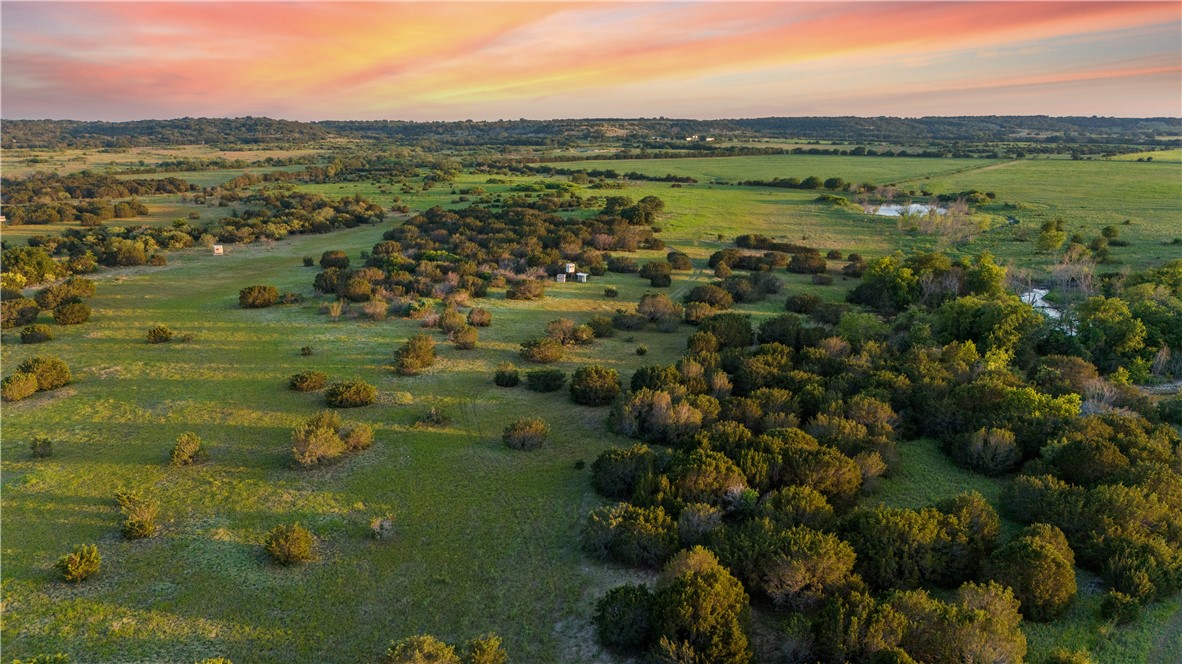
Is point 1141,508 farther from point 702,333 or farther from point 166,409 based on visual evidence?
point 166,409

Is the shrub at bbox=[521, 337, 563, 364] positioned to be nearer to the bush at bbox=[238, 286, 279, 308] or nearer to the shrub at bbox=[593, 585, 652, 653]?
the shrub at bbox=[593, 585, 652, 653]

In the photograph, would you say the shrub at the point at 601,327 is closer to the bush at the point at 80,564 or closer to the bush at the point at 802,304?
the bush at the point at 802,304

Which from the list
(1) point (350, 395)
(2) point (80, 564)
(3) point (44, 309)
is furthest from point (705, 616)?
(3) point (44, 309)

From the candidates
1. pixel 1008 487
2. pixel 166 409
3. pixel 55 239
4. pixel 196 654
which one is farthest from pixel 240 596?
pixel 55 239

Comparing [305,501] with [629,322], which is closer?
[305,501]

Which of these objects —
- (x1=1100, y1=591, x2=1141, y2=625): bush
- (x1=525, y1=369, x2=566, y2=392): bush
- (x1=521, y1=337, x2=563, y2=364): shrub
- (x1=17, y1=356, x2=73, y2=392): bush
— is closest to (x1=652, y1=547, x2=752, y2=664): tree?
(x1=1100, y1=591, x2=1141, y2=625): bush

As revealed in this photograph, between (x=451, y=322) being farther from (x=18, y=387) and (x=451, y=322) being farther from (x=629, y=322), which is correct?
(x=18, y=387)
